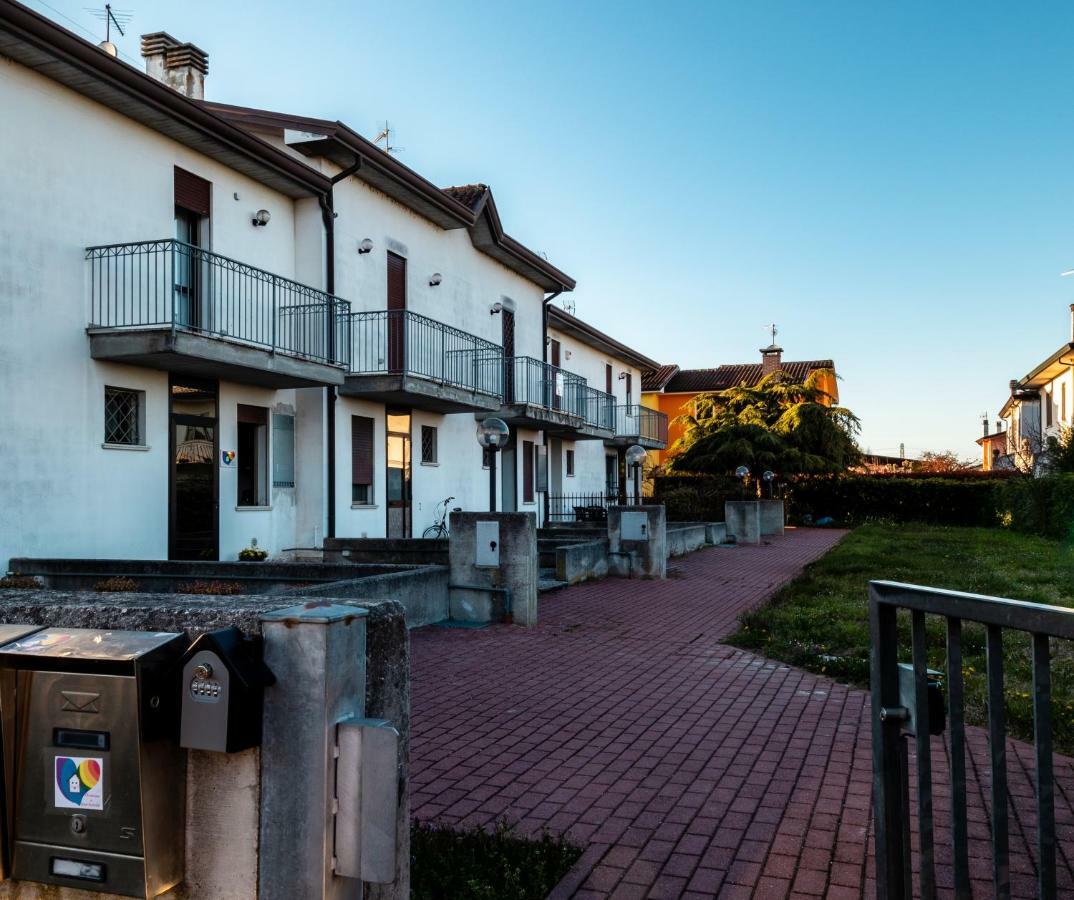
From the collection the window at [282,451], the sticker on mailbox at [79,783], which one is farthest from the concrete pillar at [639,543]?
the sticker on mailbox at [79,783]

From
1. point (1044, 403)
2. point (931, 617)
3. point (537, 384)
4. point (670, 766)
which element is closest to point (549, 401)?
point (537, 384)

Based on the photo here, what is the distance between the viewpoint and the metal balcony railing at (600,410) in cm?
2919

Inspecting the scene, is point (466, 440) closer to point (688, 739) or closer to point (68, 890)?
point (688, 739)

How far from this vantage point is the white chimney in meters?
16.9

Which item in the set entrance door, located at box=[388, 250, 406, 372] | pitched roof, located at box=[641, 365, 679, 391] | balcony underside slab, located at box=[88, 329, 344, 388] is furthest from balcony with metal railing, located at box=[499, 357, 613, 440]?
pitched roof, located at box=[641, 365, 679, 391]

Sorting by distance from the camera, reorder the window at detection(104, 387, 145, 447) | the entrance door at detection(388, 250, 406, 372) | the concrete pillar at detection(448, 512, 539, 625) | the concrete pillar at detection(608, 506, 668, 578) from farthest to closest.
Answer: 1. the entrance door at detection(388, 250, 406, 372)
2. the concrete pillar at detection(608, 506, 668, 578)
3. the window at detection(104, 387, 145, 447)
4. the concrete pillar at detection(448, 512, 539, 625)

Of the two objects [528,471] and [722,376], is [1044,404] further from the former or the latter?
[528,471]

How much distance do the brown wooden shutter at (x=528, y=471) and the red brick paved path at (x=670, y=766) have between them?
16.1 m

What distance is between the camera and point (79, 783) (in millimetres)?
2426

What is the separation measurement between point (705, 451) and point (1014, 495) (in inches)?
501

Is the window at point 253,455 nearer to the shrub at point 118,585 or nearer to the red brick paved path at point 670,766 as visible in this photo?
the shrub at point 118,585

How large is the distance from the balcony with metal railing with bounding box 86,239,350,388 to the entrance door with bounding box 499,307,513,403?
7888 millimetres

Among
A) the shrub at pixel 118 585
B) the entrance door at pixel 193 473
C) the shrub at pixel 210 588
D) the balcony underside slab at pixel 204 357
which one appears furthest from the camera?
the entrance door at pixel 193 473

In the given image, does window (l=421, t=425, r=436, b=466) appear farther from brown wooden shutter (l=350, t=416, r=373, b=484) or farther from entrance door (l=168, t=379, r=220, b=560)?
entrance door (l=168, t=379, r=220, b=560)
